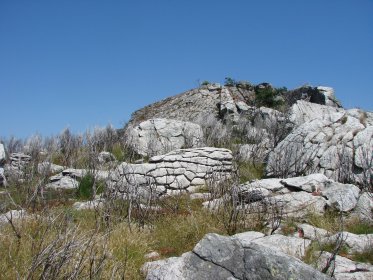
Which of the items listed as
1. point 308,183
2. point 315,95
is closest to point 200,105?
point 315,95

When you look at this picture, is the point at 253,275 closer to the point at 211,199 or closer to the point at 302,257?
the point at 302,257

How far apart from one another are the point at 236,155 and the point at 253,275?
30.4ft

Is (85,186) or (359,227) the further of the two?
(85,186)

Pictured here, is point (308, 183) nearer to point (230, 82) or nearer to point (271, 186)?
point (271, 186)

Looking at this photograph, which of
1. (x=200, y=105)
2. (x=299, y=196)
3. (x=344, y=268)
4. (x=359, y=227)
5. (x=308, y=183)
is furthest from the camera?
(x=200, y=105)

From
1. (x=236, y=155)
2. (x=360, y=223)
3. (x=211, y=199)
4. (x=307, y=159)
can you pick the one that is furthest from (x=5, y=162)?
(x=360, y=223)

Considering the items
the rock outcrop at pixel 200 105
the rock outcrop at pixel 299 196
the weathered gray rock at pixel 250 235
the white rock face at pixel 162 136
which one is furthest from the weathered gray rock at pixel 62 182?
the rock outcrop at pixel 200 105

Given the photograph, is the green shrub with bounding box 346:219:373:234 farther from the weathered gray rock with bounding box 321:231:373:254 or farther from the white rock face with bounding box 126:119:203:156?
the white rock face with bounding box 126:119:203:156

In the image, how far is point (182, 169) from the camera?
38.1ft

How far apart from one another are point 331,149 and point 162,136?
7.53 m

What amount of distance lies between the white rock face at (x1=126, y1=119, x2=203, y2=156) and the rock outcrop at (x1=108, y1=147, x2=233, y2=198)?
3622 millimetres

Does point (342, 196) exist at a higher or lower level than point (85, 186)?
lower

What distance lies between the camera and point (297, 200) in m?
8.30

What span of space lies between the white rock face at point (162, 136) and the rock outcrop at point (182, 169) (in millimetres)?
3622
